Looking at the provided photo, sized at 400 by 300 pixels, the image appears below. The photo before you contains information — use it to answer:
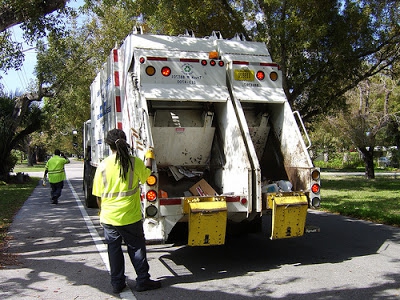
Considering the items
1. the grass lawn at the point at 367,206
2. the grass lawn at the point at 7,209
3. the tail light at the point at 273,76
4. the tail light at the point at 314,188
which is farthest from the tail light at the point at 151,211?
the grass lawn at the point at 367,206

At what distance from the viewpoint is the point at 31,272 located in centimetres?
562

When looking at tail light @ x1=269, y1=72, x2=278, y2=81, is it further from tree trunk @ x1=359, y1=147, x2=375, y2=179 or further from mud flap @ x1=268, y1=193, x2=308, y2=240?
tree trunk @ x1=359, y1=147, x2=375, y2=179

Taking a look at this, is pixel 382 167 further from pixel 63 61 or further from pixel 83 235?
pixel 83 235

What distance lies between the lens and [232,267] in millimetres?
5719

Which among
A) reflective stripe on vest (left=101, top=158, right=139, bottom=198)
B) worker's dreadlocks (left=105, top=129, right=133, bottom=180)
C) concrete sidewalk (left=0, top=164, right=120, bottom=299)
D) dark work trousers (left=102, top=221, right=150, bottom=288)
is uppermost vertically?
worker's dreadlocks (left=105, top=129, right=133, bottom=180)

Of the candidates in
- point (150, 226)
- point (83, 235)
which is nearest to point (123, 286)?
point (150, 226)

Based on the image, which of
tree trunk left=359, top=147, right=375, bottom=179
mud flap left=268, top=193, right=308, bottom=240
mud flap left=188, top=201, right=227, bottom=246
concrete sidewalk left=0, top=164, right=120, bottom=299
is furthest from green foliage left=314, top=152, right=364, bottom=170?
mud flap left=188, top=201, right=227, bottom=246

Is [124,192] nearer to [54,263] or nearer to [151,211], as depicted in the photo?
[151,211]

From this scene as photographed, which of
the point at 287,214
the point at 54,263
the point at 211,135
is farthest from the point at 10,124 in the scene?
the point at 287,214

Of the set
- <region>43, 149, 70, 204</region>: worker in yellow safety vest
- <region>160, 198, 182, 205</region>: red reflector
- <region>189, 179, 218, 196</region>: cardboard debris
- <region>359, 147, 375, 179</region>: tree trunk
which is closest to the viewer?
<region>160, 198, 182, 205</region>: red reflector

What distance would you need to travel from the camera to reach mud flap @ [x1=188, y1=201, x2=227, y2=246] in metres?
5.18

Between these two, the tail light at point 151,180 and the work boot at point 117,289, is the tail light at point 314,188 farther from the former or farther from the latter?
the work boot at point 117,289

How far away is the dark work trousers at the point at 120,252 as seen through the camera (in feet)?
15.4

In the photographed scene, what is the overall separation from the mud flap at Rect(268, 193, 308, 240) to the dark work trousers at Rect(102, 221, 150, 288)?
1.71m
